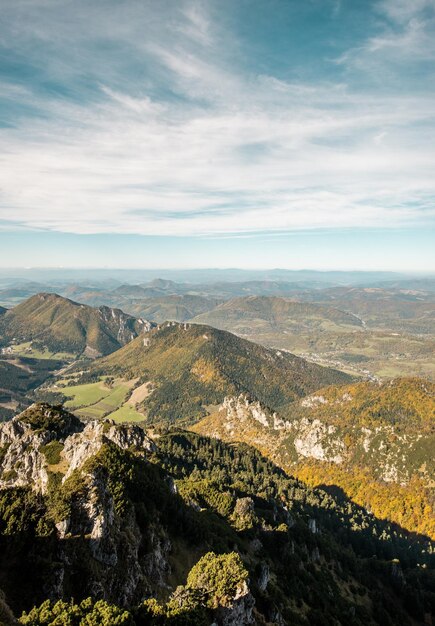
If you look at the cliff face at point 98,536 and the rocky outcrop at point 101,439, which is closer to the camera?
the cliff face at point 98,536

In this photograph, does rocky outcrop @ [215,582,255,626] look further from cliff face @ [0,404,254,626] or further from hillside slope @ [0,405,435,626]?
hillside slope @ [0,405,435,626]

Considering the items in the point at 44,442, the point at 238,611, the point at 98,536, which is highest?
the point at 98,536

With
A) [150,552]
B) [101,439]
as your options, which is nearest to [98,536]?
[150,552]

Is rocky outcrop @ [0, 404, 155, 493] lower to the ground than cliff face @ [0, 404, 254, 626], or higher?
lower

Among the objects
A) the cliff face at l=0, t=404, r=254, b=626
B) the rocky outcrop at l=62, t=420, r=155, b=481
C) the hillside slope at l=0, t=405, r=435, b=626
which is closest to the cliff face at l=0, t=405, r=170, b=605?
the cliff face at l=0, t=404, r=254, b=626

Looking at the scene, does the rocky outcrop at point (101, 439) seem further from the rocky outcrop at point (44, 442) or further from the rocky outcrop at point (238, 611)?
the rocky outcrop at point (238, 611)

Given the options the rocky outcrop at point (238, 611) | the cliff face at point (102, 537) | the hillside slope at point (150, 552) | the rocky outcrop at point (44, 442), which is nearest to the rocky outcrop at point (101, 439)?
the rocky outcrop at point (44, 442)

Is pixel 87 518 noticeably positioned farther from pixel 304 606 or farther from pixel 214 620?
pixel 304 606

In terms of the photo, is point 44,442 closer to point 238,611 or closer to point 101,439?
point 101,439

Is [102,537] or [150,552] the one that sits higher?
[102,537]

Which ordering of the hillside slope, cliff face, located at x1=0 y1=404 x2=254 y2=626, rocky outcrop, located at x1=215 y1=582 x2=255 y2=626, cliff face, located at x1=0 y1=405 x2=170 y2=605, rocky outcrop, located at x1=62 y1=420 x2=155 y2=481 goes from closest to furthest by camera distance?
rocky outcrop, located at x1=215 y1=582 x2=255 y2=626 < the hillside slope < cliff face, located at x1=0 y1=404 x2=254 y2=626 < cliff face, located at x1=0 y1=405 x2=170 y2=605 < rocky outcrop, located at x1=62 y1=420 x2=155 y2=481
